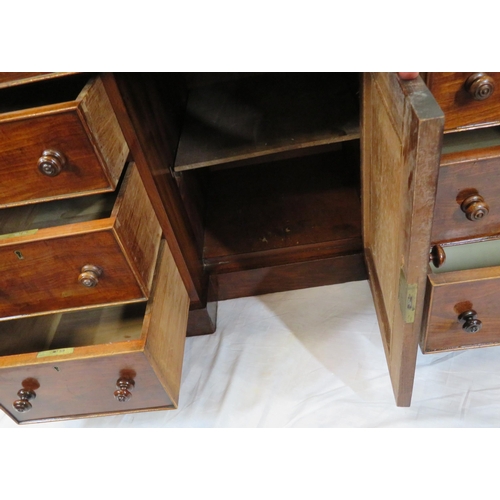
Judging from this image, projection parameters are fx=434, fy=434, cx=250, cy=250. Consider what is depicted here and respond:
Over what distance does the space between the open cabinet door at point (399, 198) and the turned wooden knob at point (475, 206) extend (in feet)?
0.36

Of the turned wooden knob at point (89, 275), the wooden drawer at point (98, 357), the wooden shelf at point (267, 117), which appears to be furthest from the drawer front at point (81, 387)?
the wooden shelf at point (267, 117)

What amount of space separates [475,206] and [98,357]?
0.64 m

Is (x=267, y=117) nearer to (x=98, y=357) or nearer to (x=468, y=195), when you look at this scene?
(x=468, y=195)

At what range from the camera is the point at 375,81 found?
0.70 m

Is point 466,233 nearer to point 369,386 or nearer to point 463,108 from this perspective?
point 463,108

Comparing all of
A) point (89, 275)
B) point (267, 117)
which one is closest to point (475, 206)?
point (267, 117)

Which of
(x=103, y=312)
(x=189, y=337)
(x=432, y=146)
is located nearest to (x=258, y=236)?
(x=189, y=337)

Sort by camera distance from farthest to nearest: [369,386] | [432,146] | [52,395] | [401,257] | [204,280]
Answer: [204,280]
[369,386]
[52,395]
[401,257]
[432,146]

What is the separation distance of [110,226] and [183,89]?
0.59m

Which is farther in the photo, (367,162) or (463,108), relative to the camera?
(367,162)

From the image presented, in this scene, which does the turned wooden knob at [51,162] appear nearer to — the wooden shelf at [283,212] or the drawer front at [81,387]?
the drawer front at [81,387]

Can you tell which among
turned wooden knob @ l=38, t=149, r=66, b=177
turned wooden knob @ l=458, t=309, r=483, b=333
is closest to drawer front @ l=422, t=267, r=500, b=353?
turned wooden knob @ l=458, t=309, r=483, b=333

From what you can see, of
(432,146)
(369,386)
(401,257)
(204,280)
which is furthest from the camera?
(204,280)

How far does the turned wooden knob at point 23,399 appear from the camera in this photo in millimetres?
778
